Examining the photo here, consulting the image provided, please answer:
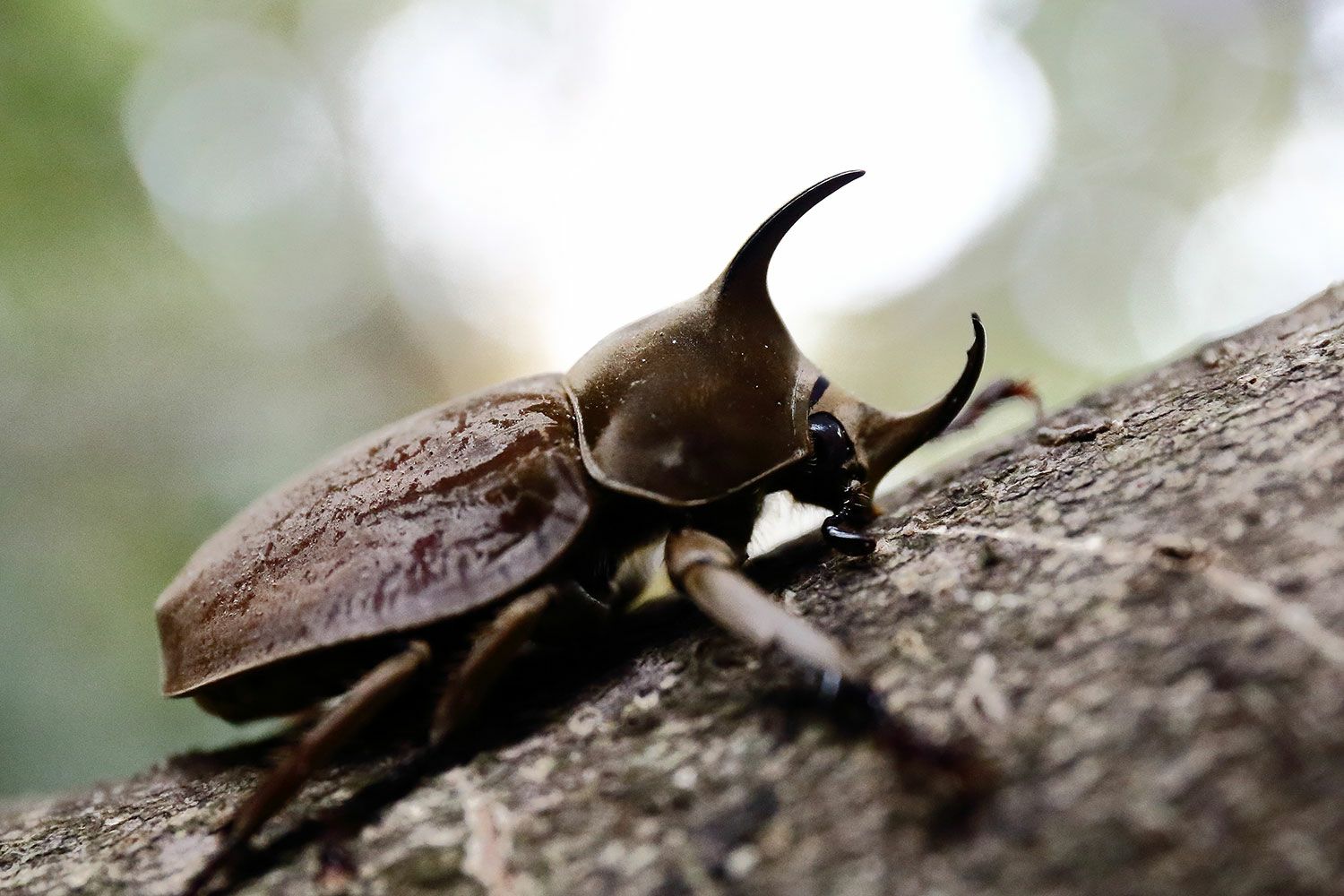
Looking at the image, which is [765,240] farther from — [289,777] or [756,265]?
[289,777]

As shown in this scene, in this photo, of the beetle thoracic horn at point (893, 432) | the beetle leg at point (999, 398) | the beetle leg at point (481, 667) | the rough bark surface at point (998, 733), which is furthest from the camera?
the beetle leg at point (999, 398)

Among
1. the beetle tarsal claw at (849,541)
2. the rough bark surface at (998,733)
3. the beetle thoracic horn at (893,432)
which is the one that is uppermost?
the beetle thoracic horn at (893,432)

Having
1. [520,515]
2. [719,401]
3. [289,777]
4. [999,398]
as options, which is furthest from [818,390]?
[289,777]

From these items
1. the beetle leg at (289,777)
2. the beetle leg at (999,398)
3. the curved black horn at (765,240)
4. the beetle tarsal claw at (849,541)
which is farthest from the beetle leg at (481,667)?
the beetle leg at (999,398)

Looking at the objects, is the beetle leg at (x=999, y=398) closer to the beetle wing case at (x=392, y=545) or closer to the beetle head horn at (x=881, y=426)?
the beetle head horn at (x=881, y=426)

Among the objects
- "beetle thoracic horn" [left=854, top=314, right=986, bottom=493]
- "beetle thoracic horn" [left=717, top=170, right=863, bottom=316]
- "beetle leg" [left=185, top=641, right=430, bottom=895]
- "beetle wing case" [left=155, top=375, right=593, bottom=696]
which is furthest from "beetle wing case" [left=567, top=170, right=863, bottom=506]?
"beetle leg" [left=185, top=641, right=430, bottom=895]

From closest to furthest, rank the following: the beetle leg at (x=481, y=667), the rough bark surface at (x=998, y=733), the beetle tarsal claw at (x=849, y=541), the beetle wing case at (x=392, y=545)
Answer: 1. the rough bark surface at (x=998, y=733)
2. the beetle leg at (x=481, y=667)
3. the beetle wing case at (x=392, y=545)
4. the beetle tarsal claw at (x=849, y=541)

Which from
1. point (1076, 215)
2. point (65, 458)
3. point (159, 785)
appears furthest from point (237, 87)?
point (1076, 215)
